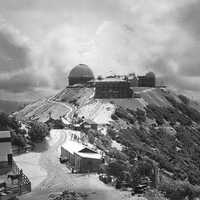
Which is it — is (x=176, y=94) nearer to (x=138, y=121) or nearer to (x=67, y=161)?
(x=138, y=121)

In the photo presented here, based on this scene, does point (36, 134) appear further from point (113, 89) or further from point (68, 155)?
point (113, 89)

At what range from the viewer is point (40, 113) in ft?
264

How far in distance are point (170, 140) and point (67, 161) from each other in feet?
98.3

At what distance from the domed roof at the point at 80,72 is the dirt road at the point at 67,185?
63.7 meters

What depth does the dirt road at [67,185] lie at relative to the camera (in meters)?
27.0

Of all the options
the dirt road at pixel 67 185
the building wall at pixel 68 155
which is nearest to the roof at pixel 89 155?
the building wall at pixel 68 155

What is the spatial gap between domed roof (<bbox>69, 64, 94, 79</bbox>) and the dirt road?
6371 centimetres

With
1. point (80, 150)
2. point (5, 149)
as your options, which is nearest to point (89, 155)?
point (80, 150)

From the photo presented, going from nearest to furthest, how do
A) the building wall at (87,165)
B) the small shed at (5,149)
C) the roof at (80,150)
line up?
the building wall at (87,165) → the small shed at (5,149) → the roof at (80,150)

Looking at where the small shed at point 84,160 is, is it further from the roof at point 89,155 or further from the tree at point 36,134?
the tree at point 36,134

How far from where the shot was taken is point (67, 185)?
29641 millimetres

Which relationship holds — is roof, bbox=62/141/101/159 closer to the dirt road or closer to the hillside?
the dirt road

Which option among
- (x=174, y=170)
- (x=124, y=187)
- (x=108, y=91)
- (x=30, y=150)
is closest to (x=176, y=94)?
(x=108, y=91)

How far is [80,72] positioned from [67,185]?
240ft
